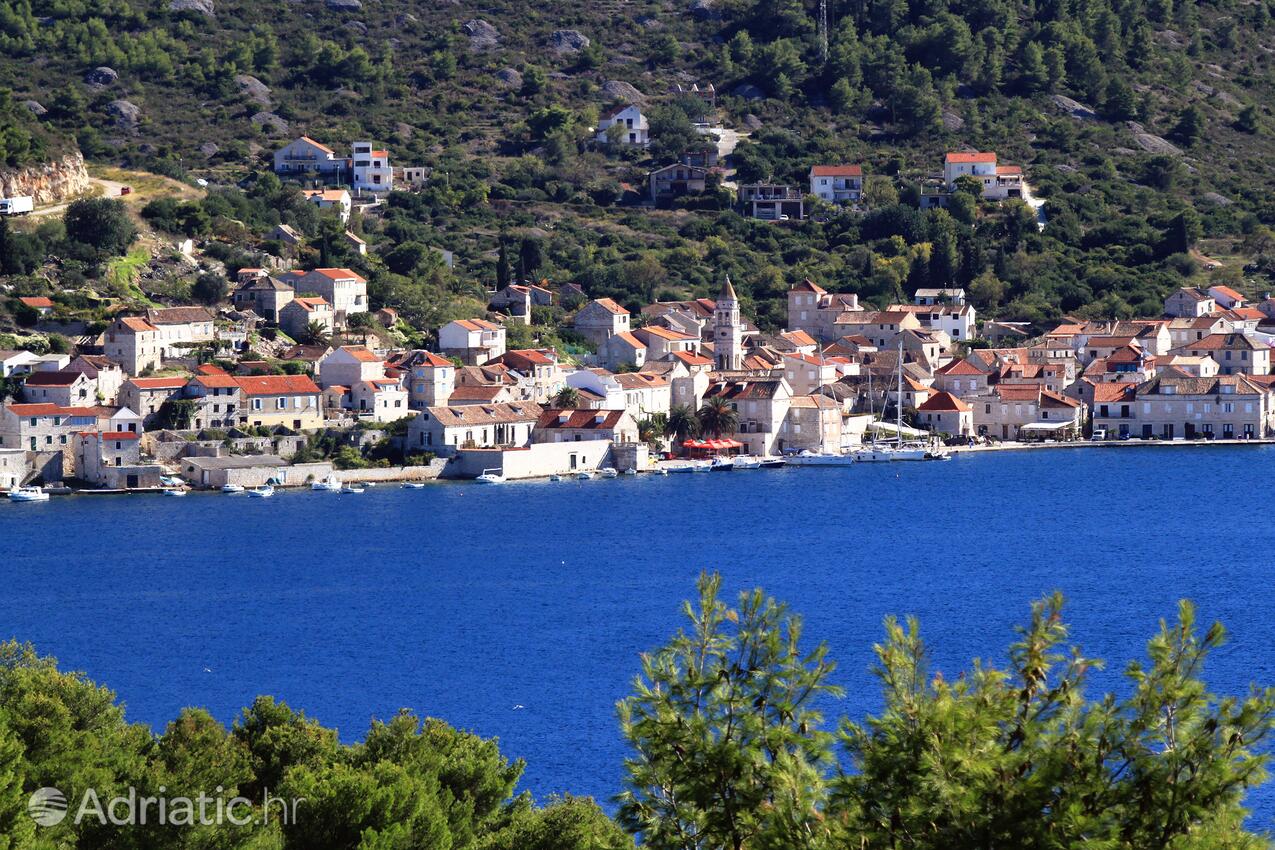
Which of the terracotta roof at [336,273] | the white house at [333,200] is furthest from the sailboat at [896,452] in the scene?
the white house at [333,200]

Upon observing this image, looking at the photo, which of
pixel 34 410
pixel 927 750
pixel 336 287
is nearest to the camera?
pixel 927 750

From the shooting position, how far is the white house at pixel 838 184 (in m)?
90.6

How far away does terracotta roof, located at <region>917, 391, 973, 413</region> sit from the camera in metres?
66.2

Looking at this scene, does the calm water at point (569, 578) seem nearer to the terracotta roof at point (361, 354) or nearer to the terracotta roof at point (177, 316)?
the terracotta roof at point (361, 354)

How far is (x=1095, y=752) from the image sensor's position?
1145cm

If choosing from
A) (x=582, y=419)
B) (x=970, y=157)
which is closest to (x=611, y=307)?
(x=582, y=419)

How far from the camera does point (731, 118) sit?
333 ft

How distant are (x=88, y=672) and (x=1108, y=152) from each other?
243ft

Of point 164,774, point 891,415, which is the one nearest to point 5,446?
point 891,415

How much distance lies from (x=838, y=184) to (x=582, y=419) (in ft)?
115

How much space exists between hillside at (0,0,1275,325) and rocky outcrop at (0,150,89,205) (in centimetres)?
452

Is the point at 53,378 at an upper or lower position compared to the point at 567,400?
upper

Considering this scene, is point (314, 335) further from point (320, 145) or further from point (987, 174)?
point (987, 174)

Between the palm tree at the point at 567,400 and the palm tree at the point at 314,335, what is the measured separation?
7190 millimetres
